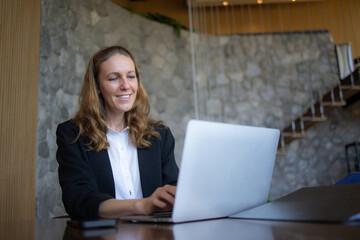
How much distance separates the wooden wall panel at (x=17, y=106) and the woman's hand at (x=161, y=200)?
5.28 ft

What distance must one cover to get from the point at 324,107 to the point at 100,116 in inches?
→ 193

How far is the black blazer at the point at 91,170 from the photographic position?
46.0 inches

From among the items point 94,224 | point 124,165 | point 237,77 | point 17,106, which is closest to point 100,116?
point 124,165

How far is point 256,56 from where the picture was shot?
627 cm

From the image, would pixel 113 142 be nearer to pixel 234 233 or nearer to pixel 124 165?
pixel 124 165

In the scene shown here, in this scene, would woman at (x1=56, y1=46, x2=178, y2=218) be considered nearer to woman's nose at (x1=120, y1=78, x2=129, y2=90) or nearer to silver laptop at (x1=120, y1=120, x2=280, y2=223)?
woman's nose at (x1=120, y1=78, x2=129, y2=90)

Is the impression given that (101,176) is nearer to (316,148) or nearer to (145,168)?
(145,168)

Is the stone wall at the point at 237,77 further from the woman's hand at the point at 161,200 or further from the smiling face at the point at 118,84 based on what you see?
the woman's hand at the point at 161,200

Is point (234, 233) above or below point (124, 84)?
below

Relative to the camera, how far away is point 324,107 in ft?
19.0

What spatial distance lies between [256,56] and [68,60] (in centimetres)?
336

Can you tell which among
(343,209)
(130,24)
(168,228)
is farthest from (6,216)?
(130,24)

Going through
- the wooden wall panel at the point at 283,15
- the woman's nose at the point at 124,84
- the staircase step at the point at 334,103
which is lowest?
the staircase step at the point at 334,103

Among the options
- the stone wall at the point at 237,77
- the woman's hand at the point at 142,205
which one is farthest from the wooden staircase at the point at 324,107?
the woman's hand at the point at 142,205
